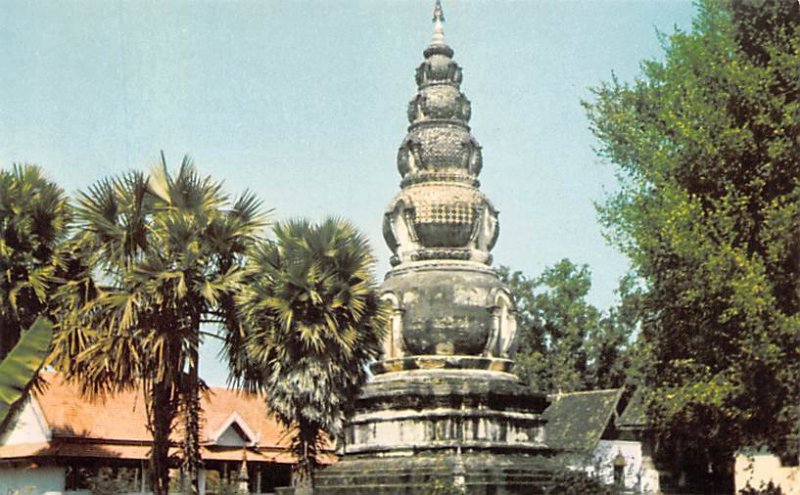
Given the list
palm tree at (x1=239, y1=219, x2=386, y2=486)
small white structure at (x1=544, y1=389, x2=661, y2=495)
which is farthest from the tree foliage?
palm tree at (x1=239, y1=219, x2=386, y2=486)

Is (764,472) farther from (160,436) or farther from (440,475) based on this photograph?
(160,436)

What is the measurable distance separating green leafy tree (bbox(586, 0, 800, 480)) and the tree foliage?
23.1 m

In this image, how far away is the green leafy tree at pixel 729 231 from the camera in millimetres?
19062

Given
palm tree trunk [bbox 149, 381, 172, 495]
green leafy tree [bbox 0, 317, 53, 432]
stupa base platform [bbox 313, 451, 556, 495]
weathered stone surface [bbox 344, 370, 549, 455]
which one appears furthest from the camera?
weathered stone surface [bbox 344, 370, 549, 455]

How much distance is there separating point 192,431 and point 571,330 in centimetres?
3029

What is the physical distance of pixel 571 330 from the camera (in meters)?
46.6

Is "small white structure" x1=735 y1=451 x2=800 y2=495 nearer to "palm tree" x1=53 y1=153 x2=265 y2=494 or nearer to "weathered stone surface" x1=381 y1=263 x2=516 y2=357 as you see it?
"weathered stone surface" x1=381 y1=263 x2=516 y2=357

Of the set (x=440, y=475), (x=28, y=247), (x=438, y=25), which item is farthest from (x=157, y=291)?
(x=438, y=25)

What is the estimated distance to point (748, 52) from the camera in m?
21.2

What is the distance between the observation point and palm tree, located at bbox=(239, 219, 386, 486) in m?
19.5

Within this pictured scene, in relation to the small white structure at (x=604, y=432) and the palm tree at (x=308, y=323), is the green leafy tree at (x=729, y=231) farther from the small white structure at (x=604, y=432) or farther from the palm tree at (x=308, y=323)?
the small white structure at (x=604, y=432)

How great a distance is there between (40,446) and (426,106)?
13521mm

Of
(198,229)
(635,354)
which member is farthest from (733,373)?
(635,354)

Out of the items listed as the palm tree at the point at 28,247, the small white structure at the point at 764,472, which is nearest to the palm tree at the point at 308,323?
the palm tree at the point at 28,247
